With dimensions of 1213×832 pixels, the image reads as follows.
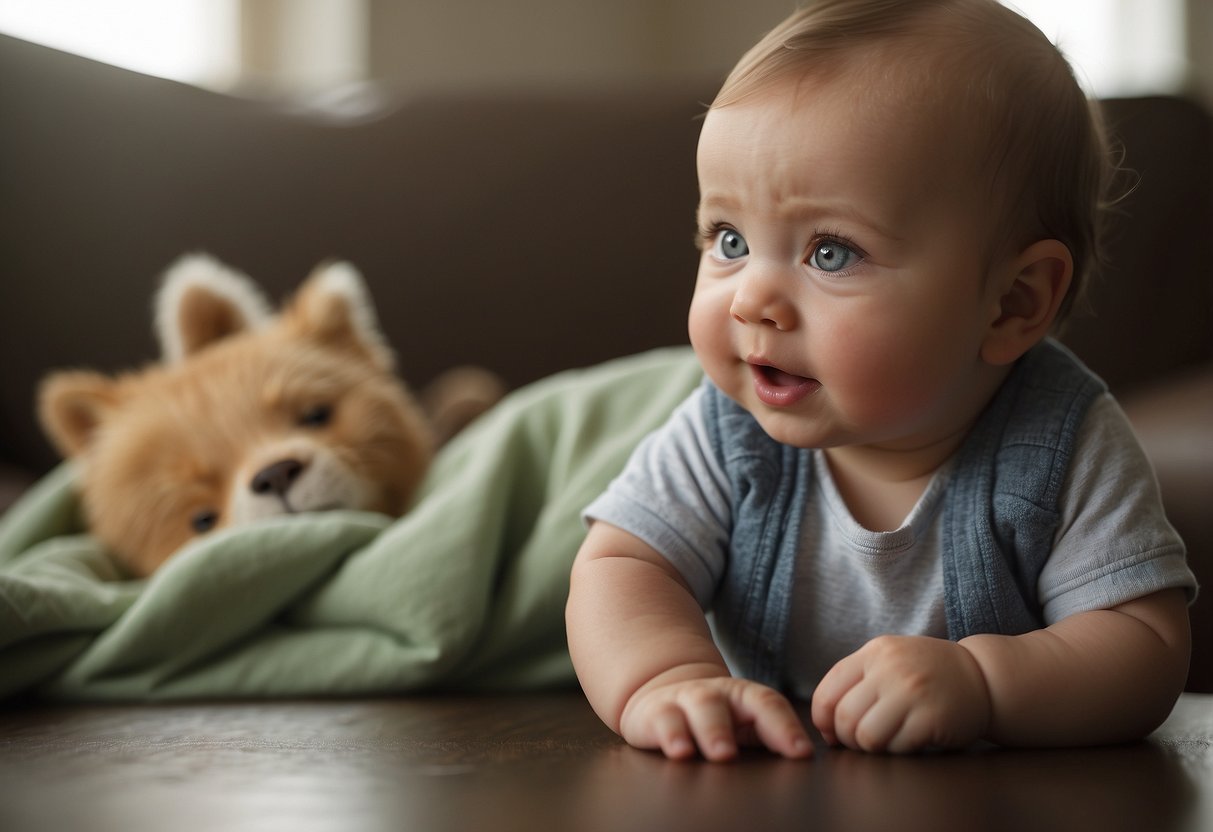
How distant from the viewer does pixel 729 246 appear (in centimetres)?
68

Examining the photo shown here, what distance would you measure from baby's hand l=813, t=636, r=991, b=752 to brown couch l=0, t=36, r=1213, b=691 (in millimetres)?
812

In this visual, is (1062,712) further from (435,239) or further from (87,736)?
(435,239)

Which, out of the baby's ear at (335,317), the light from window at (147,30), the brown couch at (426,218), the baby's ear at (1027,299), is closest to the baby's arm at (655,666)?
the baby's ear at (1027,299)

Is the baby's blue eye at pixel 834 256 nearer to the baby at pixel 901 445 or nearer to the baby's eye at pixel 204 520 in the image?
the baby at pixel 901 445

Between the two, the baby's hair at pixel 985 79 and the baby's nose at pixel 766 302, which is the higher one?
the baby's hair at pixel 985 79

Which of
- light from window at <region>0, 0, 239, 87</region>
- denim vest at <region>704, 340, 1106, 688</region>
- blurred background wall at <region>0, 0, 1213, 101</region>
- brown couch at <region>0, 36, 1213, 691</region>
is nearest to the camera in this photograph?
denim vest at <region>704, 340, 1106, 688</region>

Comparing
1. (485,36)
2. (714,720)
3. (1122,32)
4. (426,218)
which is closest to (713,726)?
(714,720)

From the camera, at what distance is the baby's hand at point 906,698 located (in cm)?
58

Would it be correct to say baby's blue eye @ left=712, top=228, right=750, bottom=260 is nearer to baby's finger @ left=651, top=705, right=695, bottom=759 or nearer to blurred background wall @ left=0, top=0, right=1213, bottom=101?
baby's finger @ left=651, top=705, right=695, bottom=759

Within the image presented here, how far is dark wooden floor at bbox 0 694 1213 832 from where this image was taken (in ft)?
1.57

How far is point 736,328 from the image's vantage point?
26.4 inches

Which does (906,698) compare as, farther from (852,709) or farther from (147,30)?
(147,30)

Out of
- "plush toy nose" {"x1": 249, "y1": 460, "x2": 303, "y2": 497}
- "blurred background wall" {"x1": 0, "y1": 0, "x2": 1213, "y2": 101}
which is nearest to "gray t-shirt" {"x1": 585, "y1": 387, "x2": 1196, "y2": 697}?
"plush toy nose" {"x1": 249, "y1": 460, "x2": 303, "y2": 497}

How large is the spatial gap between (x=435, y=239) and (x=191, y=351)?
1.14ft
